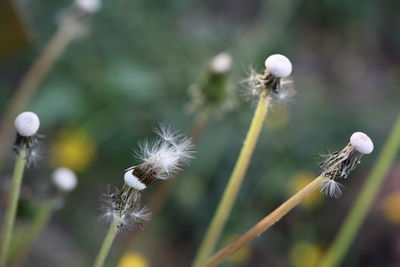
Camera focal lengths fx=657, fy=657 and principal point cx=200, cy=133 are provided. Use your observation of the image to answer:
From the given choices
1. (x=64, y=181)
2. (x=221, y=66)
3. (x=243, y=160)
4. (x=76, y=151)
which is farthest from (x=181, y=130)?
(x=243, y=160)

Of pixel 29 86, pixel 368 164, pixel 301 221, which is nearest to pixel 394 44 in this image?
pixel 368 164

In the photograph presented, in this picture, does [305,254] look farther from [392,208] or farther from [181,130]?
[181,130]

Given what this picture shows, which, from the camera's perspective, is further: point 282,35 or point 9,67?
point 282,35

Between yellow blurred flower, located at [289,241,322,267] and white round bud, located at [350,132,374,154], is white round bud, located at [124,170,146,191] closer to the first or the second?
white round bud, located at [350,132,374,154]

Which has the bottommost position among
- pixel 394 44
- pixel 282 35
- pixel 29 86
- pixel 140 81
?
pixel 29 86

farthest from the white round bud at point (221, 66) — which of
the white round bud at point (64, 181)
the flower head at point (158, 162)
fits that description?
the flower head at point (158, 162)

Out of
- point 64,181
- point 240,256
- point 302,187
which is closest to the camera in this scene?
point 64,181

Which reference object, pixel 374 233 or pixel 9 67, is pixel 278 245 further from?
pixel 9 67
